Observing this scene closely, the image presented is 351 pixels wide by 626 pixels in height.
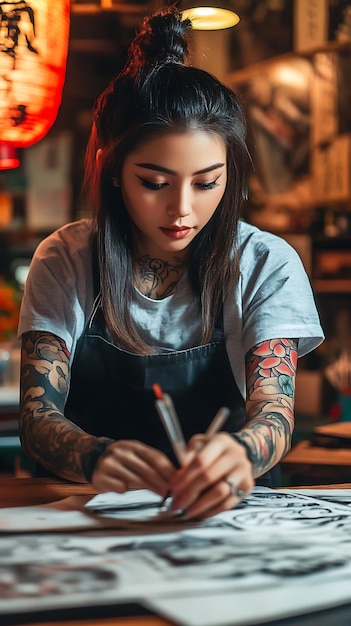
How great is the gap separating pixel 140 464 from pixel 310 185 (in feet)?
13.2

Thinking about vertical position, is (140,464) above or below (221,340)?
below

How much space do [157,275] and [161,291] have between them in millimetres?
32

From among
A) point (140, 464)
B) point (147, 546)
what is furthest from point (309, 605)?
point (140, 464)

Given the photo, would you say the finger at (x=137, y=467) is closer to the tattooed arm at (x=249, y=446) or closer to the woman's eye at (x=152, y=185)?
the tattooed arm at (x=249, y=446)

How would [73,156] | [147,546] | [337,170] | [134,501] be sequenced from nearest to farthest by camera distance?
[147,546] → [134,501] → [337,170] → [73,156]

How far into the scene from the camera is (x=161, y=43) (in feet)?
5.28

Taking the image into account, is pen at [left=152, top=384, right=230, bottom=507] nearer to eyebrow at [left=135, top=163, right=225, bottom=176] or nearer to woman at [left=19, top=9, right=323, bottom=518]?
woman at [left=19, top=9, right=323, bottom=518]

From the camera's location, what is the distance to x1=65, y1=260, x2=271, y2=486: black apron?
1.68 meters

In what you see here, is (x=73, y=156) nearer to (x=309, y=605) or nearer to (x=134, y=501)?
(x=134, y=501)

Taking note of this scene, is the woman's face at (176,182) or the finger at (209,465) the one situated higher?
the woman's face at (176,182)

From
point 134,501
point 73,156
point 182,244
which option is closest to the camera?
point 134,501

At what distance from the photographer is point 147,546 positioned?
1.11 metres

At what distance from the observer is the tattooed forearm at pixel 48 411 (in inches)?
54.6

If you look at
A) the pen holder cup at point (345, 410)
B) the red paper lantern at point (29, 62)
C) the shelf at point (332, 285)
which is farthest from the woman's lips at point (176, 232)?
the shelf at point (332, 285)
